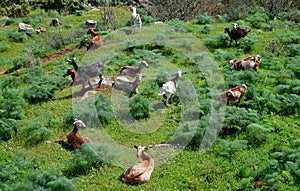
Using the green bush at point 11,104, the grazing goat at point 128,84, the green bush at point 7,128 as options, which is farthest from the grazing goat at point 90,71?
the green bush at point 7,128

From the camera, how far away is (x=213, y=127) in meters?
13.8

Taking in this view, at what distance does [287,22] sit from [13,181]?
753 inches

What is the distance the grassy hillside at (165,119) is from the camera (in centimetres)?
1199

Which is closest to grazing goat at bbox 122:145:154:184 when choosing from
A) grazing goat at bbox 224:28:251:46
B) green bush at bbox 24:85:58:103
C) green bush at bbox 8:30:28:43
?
green bush at bbox 24:85:58:103

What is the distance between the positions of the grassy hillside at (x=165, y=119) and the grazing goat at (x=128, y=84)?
0.31 meters

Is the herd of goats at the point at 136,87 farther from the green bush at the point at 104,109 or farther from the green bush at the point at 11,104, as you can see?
the green bush at the point at 11,104

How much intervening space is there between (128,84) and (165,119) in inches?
98.5

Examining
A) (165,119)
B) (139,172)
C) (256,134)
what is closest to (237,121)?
(256,134)

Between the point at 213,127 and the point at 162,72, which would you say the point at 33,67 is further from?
the point at 213,127

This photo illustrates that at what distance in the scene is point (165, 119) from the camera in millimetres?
15367

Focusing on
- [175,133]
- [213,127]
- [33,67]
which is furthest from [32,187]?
[33,67]

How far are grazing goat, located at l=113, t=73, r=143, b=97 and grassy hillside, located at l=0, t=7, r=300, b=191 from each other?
31 cm

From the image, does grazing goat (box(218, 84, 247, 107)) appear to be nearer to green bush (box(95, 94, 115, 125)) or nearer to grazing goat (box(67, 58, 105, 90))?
green bush (box(95, 94, 115, 125))

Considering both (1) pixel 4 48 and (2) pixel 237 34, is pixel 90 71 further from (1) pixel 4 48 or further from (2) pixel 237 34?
(1) pixel 4 48
